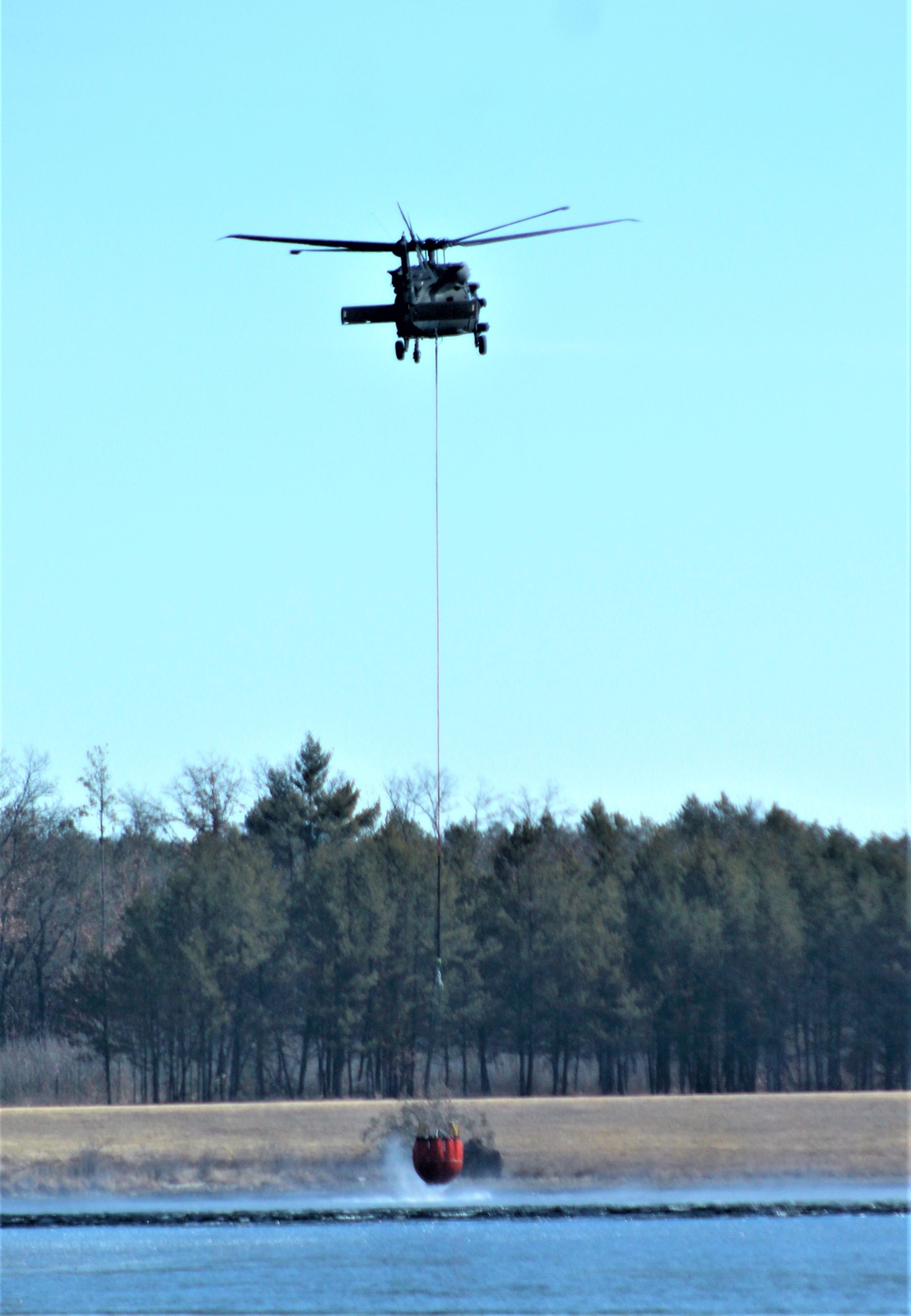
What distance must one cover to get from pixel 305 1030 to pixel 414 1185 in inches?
612

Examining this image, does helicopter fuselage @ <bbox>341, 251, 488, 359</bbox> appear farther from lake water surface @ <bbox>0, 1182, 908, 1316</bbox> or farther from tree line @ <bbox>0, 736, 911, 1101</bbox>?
tree line @ <bbox>0, 736, 911, 1101</bbox>

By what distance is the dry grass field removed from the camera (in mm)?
51562

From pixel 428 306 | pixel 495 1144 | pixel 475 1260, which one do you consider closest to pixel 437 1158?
pixel 475 1260

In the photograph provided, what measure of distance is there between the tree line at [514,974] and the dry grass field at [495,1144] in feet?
37.8

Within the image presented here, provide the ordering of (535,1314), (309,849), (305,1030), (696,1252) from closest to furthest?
(535,1314)
(696,1252)
(305,1030)
(309,849)

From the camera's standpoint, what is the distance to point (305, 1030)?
6769 cm

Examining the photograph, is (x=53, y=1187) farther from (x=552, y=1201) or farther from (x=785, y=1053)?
(x=785, y=1053)

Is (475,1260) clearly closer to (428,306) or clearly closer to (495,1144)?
(495,1144)

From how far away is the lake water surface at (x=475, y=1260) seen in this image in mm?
36781

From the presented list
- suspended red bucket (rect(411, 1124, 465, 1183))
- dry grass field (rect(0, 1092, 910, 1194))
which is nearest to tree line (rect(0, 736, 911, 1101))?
dry grass field (rect(0, 1092, 910, 1194))

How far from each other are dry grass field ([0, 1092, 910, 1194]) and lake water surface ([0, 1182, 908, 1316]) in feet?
2.90

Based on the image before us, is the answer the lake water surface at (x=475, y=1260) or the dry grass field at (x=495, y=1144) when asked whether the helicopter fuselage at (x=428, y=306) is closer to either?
the lake water surface at (x=475, y=1260)

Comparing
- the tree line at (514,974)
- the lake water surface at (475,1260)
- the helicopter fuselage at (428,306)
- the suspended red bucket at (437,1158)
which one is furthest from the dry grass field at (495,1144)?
the helicopter fuselage at (428,306)

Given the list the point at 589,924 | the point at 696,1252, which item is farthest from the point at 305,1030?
the point at 696,1252
